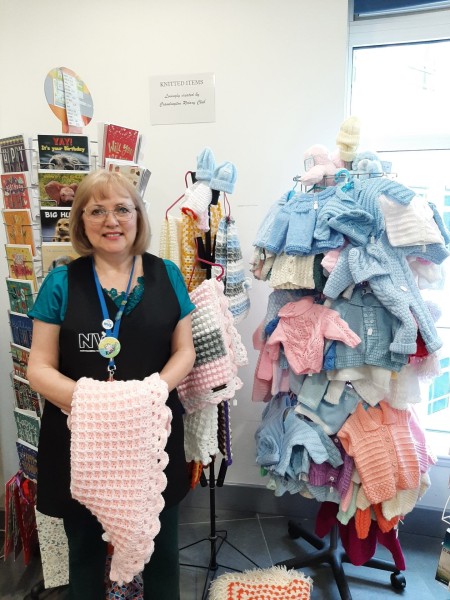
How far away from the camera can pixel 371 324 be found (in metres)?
1.45

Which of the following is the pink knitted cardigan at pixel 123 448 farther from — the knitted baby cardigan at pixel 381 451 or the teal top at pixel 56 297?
the knitted baby cardigan at pixel 381 451

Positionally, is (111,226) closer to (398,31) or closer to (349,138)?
(349,138)

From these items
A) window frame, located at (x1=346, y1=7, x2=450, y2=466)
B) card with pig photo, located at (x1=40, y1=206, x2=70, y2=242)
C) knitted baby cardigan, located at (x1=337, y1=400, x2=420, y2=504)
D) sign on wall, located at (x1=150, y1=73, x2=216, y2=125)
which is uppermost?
window frame, located at (x1=346, y1=7, x2=450, y2=466)

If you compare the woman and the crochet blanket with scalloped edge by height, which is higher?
the woman

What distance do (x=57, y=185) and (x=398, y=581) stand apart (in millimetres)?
1944

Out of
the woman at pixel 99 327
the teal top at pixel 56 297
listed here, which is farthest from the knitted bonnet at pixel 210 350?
the teal top at pixel 56 297

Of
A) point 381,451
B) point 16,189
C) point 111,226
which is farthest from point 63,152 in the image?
point 381,451

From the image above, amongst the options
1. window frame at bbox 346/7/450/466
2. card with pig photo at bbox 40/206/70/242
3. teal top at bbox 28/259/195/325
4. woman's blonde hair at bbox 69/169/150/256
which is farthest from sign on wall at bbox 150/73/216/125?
teal top at bbox 28/259/195/325

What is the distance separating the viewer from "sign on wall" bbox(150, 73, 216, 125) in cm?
187

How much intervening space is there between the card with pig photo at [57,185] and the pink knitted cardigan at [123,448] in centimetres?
68

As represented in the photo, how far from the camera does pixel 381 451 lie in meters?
1.51

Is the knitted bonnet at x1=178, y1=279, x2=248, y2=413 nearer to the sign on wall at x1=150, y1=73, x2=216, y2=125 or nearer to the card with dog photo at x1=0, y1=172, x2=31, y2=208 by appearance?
the card with dog photo at x1=0, y1=172, x2=31, y2=208

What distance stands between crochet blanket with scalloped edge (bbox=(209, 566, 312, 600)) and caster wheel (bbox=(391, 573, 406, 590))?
0.34 m

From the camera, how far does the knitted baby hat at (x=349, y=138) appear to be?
1483mm
